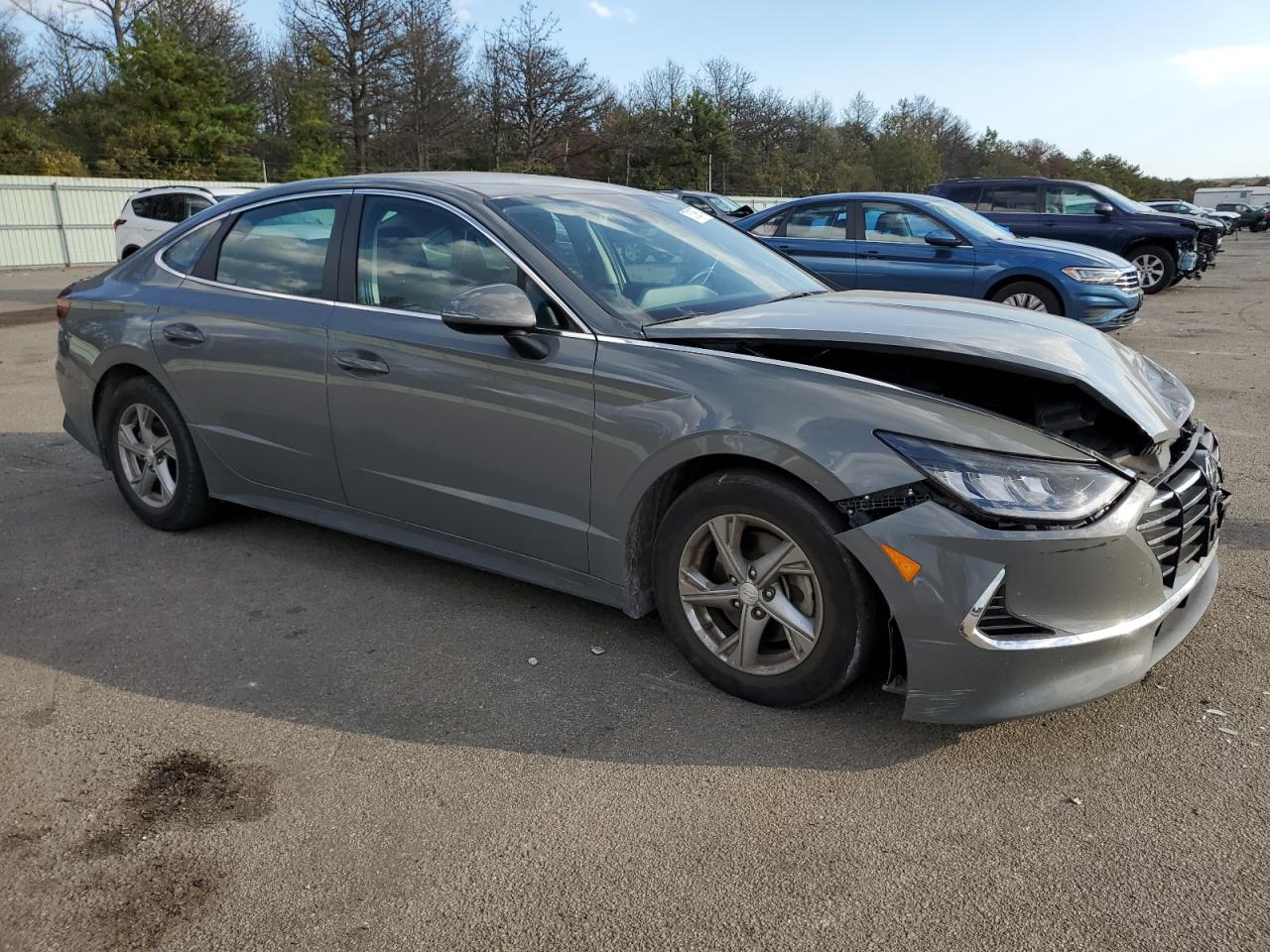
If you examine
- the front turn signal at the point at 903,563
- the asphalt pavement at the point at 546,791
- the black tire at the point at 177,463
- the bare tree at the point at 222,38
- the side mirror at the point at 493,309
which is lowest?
the asphalt pavement at the point at 546,791

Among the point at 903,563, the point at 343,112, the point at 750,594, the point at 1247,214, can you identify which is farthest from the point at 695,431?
the point at 1247,214

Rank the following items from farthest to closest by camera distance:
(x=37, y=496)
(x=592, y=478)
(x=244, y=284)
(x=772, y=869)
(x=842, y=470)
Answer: (x=37, y=496) → (x=244, y=284) → (x=592, y=478) → (x=842, y=470) → (x=772, y=869)

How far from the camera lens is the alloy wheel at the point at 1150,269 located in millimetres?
16531

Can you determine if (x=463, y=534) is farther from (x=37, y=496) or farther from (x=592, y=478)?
(x=37, y=496)

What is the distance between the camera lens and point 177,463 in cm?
475

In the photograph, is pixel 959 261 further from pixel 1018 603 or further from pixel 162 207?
pixel 162 207

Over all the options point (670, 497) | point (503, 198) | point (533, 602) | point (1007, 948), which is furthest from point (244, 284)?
point (1007, 948)

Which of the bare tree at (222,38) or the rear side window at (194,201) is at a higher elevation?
the bare tree at (222,38)

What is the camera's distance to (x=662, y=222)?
13.7 ft

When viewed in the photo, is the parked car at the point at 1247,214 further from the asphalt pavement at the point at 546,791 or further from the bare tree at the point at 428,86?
the asphalt pavement at the point at 546,791

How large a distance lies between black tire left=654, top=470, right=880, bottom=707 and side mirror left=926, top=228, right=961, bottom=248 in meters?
8.34

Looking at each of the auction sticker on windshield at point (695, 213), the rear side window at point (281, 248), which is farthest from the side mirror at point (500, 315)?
the auction sticker on windshield at point (695, 213)

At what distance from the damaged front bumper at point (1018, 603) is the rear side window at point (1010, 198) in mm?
14784

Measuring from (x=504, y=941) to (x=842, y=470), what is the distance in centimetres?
148
